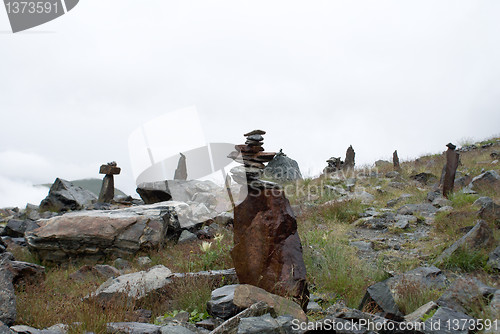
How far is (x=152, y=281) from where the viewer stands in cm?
496

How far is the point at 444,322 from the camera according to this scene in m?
2.91

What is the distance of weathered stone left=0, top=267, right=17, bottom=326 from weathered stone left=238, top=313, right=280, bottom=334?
98.5 inches

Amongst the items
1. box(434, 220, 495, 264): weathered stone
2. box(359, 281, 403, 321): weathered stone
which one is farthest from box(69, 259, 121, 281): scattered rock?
box(434, 220, 495, 264): weathered stone

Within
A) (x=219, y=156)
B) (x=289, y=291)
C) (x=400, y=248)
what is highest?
(x=219, y=156)

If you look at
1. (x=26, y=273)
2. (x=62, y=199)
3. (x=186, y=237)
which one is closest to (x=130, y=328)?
(x=26, y=273)

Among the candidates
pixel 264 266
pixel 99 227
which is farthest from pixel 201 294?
pixel 99 227

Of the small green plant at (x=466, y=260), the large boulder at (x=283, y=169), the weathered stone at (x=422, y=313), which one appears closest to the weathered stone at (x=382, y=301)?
the weathered stone at (x=422, y=313)

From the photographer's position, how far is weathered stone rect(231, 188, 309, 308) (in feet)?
13.7

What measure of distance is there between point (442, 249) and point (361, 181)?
27.7ft

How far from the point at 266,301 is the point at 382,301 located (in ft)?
3.73

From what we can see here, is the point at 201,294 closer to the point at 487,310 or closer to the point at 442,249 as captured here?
the point at 487,310

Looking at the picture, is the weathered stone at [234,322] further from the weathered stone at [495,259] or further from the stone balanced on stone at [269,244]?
the weathered stone at [495,259]

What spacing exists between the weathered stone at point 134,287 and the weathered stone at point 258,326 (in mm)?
1888

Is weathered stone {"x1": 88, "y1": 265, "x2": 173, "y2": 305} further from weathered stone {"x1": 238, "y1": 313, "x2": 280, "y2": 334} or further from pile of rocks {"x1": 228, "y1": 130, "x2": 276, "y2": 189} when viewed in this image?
weathered stone {"x1": 238, "y1": 313, "x2": 280, "y2": 334}
